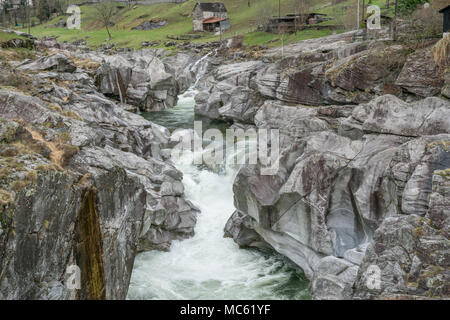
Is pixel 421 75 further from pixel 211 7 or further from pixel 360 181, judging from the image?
pixel 211 7

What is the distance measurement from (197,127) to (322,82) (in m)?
13.4

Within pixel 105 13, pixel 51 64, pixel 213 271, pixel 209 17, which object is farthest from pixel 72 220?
pixel 105 13

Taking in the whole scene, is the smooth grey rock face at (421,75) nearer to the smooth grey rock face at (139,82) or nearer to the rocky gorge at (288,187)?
the rocky gorge at (288,187)

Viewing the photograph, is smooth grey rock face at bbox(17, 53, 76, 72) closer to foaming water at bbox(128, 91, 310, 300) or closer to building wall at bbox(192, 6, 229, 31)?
foaming water at bbox(128, 91, 310, 300)

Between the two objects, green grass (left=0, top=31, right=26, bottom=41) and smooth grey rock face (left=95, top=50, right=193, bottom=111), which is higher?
green grass (left=0, top=31, right=26, bottom=41)

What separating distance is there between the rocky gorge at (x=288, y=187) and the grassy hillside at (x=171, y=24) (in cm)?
3130

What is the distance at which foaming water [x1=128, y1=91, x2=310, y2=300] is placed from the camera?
18.3 metres

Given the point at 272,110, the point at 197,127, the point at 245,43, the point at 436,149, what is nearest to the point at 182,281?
the point at 436,149

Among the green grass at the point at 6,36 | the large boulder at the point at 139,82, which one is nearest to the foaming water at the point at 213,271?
the large boulder at the point at 139,82

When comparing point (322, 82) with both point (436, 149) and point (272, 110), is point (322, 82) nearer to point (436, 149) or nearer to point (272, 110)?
point (272, 110)

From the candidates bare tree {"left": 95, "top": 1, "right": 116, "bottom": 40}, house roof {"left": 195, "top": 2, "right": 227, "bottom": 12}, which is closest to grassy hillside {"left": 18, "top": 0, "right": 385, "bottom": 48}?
bare tree {"left": 95, "top": 1, "right": 116, "bottom": 40}

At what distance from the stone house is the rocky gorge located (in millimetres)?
55033

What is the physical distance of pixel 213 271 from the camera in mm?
20062
